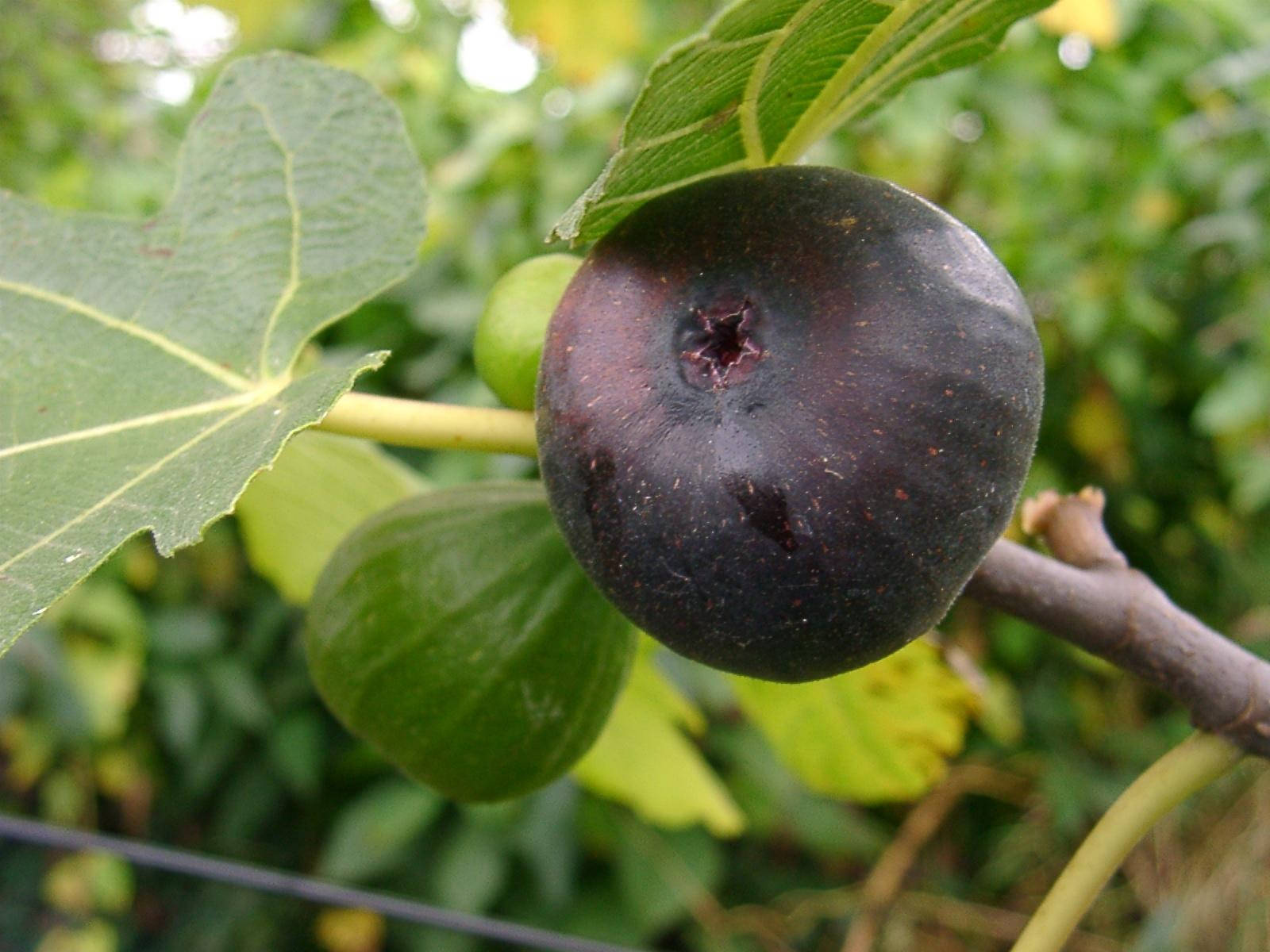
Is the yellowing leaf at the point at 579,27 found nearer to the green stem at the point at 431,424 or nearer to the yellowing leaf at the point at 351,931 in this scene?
Answer: the green stem at the point at 431,424

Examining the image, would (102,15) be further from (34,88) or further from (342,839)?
(342,839)

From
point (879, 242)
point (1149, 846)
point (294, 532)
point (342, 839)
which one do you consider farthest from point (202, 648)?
point (879, 242)

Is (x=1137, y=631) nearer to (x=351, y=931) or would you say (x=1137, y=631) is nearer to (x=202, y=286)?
(x=202, y=286)

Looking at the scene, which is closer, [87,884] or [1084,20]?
[1084,20]

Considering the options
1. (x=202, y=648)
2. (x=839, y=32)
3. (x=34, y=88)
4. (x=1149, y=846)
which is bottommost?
(x=1149, y=846)

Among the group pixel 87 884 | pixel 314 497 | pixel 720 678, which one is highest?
pixel 314 497

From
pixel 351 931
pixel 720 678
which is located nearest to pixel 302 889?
pixel 720 678
